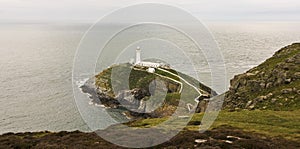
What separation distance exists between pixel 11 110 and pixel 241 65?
13112 cm

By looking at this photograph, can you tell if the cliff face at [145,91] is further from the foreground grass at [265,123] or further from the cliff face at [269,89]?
the foreground grass at [265,123]

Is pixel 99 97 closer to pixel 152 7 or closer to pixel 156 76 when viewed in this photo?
pixel 156 76

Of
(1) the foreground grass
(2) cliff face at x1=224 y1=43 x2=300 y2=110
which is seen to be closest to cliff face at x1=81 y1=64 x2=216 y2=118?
(2) cliff face at x1=224 y1=43 x2=300 y2=110

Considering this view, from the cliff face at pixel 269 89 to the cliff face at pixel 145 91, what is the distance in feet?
80.3

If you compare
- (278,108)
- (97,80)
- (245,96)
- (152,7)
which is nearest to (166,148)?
(152,7)

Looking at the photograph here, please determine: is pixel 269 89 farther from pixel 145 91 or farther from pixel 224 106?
pixel 145 91

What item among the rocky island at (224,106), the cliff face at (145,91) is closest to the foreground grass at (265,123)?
the rocky island at (224,106)

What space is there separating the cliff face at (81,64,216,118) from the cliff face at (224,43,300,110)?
80.3 ft

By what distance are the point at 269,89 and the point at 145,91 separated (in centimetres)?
6119

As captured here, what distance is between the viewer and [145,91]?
125625 millimetres

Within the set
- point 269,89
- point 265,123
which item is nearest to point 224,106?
point 269,89

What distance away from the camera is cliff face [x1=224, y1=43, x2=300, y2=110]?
202 feet

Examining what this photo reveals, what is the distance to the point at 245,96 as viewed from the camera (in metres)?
75.1

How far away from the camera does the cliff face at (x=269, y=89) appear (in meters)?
61.7
